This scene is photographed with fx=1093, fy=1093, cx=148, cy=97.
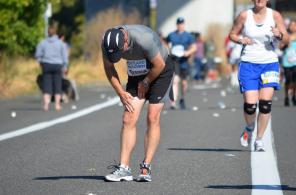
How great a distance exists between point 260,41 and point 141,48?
3.41 m

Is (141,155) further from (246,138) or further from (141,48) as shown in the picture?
(141,48)

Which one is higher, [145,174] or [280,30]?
[280,30]

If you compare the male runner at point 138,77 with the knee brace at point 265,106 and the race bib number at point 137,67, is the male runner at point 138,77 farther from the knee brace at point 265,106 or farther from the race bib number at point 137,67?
the knee brace at point 265,106

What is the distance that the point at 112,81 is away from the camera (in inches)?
392

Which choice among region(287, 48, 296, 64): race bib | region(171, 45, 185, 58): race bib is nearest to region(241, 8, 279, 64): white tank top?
region(171, 45, 185, 58): race bib

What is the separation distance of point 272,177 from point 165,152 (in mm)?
2687

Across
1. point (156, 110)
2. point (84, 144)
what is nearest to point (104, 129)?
point (84, 144)

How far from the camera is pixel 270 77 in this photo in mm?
12680

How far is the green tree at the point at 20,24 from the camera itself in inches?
1024

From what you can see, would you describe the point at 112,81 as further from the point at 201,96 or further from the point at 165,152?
the point at 201,96

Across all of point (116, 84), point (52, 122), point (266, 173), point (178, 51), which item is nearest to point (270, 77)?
point (266, 173)

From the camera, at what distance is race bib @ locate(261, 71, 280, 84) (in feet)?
41.5

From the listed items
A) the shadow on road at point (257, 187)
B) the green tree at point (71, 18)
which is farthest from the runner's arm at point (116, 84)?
the green tree at point (71, 18)

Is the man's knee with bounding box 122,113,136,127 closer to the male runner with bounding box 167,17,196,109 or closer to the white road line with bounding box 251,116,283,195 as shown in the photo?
the white road line with bounding box 251,116,283,195
